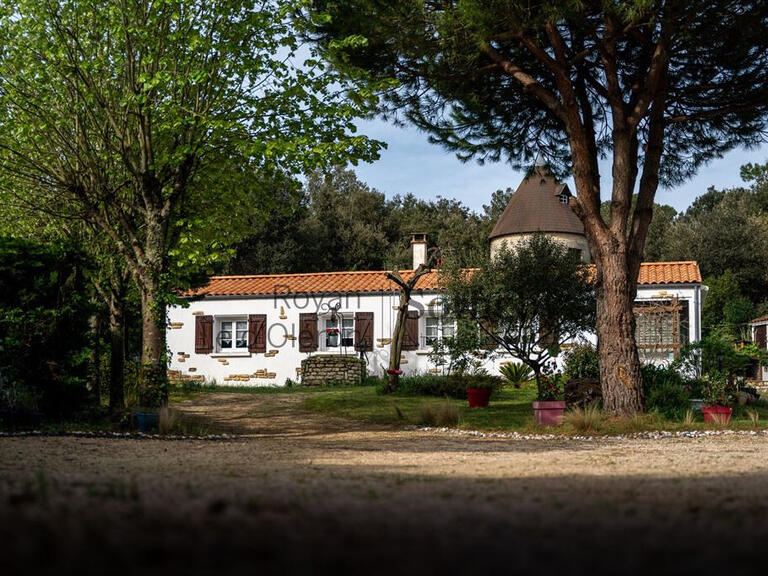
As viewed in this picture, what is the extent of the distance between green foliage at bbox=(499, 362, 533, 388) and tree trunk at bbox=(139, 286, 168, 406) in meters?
11.2

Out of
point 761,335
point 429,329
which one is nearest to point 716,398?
point 429,329

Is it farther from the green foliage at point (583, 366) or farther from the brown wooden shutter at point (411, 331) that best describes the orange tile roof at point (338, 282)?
the green foliage at point (583, 366)

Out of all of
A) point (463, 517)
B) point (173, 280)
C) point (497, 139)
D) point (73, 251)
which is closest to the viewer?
point (463, 517)

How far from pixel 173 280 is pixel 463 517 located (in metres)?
9.90

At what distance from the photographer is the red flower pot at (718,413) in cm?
1269

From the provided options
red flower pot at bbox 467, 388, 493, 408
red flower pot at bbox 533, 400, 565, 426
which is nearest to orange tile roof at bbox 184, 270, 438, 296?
red flower pot at bbox 467, 388, 493, 408

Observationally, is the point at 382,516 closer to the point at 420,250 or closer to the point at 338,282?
the point at 420,250

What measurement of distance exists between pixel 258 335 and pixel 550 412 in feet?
45.8

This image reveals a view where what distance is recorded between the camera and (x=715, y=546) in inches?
112

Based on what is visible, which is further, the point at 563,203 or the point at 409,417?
the point at 563,203

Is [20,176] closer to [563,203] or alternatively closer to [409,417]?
[409,417]

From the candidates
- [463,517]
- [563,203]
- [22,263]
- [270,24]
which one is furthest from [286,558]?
[563,203]

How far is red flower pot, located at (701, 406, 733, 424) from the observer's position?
41.6ft

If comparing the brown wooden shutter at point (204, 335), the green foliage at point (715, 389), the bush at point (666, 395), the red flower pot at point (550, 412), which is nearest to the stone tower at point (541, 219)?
the brown wooden shutter at point (204, 335)
